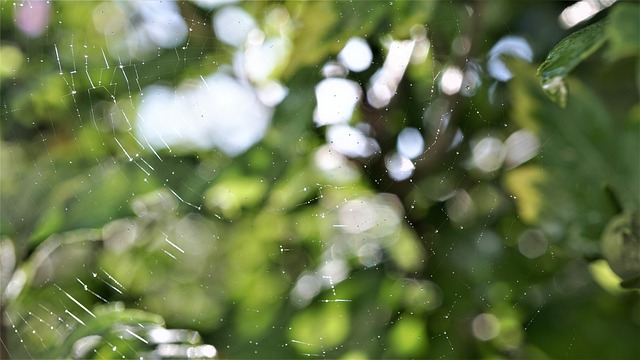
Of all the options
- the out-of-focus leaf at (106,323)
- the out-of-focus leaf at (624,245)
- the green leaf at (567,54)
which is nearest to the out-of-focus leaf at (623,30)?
the green leaf at (567,54)

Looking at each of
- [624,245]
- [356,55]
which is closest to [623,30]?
[624,245]

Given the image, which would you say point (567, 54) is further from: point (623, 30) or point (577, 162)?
point (577, 162)

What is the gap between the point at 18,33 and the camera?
0.75 m

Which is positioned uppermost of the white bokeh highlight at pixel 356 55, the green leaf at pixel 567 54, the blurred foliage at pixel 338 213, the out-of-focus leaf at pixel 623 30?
the green leaf at pixel 567 54

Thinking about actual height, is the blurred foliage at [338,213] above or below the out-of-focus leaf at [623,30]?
below

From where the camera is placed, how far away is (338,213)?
65cm

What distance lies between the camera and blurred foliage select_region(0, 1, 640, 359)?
0.55 m

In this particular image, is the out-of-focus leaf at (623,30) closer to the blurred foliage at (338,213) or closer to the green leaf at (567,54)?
the green leaf at (567,54)

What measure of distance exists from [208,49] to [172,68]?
1.5 inches

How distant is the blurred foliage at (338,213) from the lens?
21.7 inches

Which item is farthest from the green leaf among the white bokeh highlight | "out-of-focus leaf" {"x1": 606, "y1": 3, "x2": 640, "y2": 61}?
the white bokeh highlight

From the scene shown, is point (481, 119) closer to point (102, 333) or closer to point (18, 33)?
point (102, 333)

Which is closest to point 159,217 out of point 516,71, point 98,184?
point 98,184

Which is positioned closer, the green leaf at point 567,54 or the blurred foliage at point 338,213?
the green leaf at point 567,54
